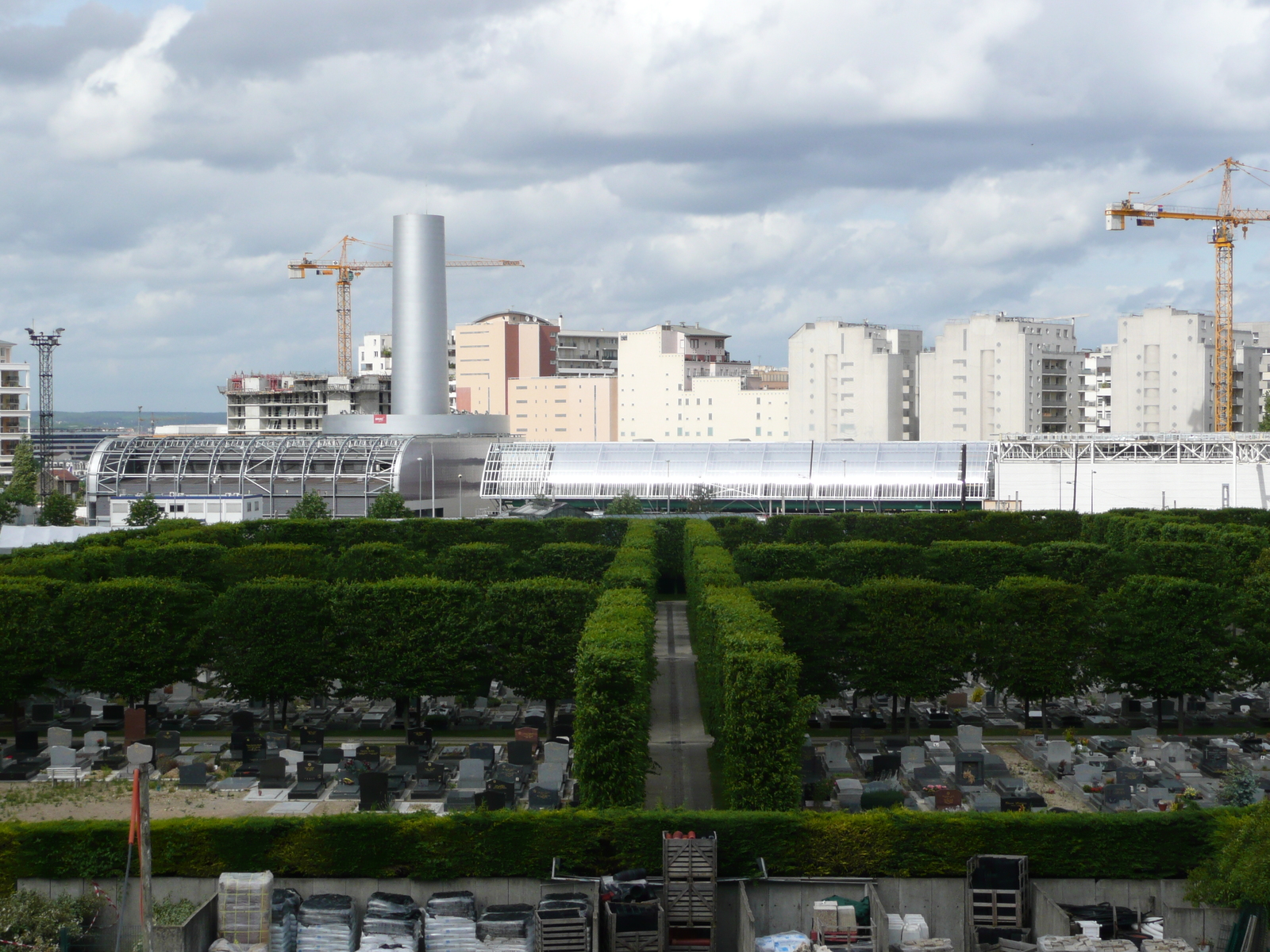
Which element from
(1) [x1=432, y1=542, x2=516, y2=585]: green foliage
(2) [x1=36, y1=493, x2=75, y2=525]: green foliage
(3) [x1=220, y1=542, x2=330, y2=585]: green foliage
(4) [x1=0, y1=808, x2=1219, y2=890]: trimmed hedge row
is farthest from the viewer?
(2) [x1=36, y1=493, x2=75, y2=525]: green foliage

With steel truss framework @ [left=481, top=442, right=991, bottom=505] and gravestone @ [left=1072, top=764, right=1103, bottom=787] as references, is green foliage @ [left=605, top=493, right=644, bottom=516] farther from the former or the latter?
gravestone @ [left=1072, top=764, right=1103, bottom=787]

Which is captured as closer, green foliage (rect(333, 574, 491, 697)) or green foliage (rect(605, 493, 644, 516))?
green foliage (rect(333, 574, 491, 697))

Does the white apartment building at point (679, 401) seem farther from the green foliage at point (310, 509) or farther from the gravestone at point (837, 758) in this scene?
the gravestone at point (837, 758)

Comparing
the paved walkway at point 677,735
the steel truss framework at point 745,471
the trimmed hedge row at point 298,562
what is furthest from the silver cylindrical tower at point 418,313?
the paved walkway at point 677,735

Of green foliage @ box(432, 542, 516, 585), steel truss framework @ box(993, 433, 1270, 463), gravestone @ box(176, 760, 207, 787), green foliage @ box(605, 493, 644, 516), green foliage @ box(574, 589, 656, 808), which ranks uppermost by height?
steel truss framework @ box(993, 433, 1270, 463)

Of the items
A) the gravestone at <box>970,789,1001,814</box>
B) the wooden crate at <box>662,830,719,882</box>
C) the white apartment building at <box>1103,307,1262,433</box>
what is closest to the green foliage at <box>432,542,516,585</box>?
the gravestone at <box>970,789,1001,814</box>

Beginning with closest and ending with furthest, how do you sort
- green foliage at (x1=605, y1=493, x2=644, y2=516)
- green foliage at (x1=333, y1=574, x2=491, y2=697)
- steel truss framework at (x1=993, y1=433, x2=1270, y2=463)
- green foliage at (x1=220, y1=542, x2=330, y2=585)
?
green foliage at (x1=333, y1=574, x2=491, y2=697) < green foliage at (x1=220, y1=542, x2=330, y2=585) < steel truss framework at (x1=993, y1=433, x2=1270, y2=463) < green foliage at (x1=605, y1=493, x2=644, y2=516)

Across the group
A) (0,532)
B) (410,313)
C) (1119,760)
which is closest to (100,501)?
(0,532)
